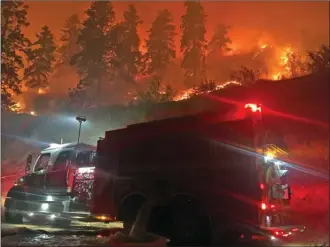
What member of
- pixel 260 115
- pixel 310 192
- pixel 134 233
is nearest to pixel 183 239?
pixel 134 233

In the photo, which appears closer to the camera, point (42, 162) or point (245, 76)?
point (42, 162)

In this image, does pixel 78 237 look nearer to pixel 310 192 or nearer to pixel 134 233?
pixel 134 233

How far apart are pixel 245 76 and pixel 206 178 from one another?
10.4 m

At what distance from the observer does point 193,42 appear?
12.1m

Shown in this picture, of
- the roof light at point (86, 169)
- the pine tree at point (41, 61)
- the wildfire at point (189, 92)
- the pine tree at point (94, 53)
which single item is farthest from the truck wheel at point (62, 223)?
the wildfire at point (189, 92)

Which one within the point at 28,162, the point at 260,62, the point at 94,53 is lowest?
the point at 28,162

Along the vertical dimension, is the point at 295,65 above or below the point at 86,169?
above

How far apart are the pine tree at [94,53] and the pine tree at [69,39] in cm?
27

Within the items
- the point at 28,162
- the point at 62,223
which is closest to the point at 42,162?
the point at 28,162

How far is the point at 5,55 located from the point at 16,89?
2557 millimetres

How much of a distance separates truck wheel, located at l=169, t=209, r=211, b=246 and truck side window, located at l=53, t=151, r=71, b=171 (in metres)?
4.26

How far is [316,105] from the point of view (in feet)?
37.7

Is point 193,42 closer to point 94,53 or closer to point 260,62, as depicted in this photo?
point 94,53

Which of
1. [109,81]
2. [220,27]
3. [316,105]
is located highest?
[220,27]
